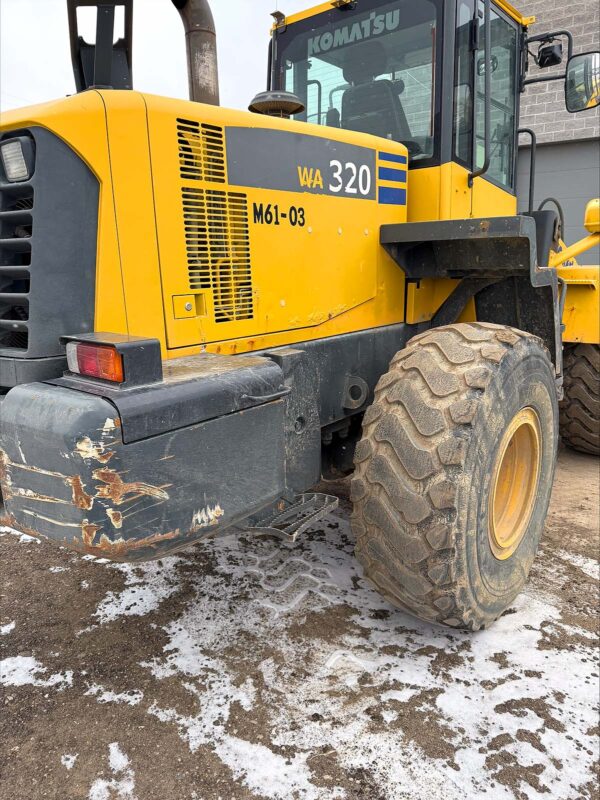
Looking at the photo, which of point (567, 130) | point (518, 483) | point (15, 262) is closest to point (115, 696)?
point (15, 262)

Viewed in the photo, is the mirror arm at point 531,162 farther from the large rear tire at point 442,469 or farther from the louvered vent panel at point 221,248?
the louvered vent panel at point 221,248

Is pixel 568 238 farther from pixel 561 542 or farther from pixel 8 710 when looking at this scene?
pixel 8 710

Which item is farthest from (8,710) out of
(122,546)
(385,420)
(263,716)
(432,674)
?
(385,420)

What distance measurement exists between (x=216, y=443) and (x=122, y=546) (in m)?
0.40

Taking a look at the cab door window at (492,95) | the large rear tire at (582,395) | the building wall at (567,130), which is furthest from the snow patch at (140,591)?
the building wall at (567,130)

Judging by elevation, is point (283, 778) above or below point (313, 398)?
below

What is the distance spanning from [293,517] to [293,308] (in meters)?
0.86

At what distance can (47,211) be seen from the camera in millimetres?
1775

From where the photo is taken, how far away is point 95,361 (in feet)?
5.52

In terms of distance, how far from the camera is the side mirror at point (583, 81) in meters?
3.11

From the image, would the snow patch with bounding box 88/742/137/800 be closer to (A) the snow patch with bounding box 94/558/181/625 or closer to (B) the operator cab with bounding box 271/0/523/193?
(A) the snow patch with bounding box 94/558/181/625

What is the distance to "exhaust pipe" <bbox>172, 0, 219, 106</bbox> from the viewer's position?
2.48 metres

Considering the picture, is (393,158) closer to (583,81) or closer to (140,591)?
(583,81)

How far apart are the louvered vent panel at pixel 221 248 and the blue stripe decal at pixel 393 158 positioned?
2.98 ft
